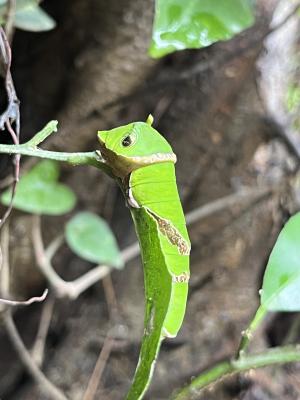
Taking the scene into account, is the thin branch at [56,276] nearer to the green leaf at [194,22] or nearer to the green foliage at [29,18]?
the green foliage at [29,18]

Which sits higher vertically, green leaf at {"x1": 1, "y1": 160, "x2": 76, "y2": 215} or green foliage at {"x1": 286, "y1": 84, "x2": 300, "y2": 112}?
green foliage at {"x1": 286, "y1": 84, "x2": 300, "y2": 112}

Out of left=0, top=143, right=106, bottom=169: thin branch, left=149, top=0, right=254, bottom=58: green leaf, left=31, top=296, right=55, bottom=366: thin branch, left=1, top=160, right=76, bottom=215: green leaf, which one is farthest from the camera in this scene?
left=31, top=296, right=55, bottom=366: thin branch

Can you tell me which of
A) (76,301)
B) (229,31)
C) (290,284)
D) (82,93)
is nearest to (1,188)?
(82,93)

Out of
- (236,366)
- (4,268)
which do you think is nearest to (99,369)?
(4,268)

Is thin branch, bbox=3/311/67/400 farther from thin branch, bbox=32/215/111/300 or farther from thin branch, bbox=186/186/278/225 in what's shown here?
thin branch, bbox=186/186/278/225

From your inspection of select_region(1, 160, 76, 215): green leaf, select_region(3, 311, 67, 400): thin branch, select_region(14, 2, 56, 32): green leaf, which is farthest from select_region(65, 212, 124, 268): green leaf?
select_region(14, 2, 56, 32): green leaf

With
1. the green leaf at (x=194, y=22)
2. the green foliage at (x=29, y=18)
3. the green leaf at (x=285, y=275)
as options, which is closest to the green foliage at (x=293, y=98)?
the green leaf at (x=194, y=22)

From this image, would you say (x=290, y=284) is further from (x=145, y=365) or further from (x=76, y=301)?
(x=76, y=301)

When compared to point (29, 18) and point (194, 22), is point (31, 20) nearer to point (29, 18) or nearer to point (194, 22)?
point (29, 18)
